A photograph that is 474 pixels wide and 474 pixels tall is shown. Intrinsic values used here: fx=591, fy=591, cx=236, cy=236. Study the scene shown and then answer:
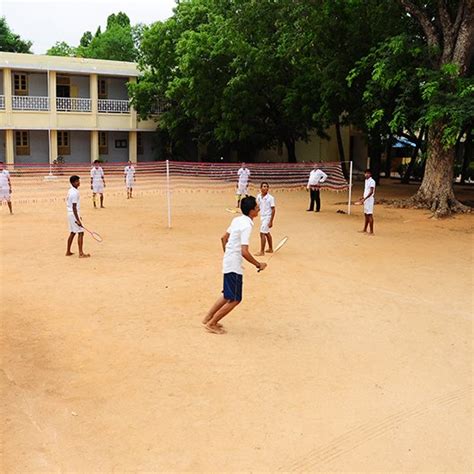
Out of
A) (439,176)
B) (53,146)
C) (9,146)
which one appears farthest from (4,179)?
(53,146)

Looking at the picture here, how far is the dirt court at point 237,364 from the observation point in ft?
14.5

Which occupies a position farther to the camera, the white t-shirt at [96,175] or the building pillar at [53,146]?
the building pillar at [53,146]

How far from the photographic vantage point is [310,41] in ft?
68.9

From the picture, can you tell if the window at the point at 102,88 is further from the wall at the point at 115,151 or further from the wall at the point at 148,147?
the wall at the point at 148,147

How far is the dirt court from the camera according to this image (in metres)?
4.42

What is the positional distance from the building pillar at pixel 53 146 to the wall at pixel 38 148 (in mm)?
681

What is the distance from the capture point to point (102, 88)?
34500 millimetres

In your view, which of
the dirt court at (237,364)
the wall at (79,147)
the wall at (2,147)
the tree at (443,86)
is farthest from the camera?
the wall at (79,147)

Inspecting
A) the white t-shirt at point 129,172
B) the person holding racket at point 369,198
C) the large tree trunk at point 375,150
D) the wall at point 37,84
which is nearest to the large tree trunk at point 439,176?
the person holding racket at point 369,198

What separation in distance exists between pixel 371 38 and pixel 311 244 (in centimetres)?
1182

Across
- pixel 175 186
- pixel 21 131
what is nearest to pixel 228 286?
pixel 175 186

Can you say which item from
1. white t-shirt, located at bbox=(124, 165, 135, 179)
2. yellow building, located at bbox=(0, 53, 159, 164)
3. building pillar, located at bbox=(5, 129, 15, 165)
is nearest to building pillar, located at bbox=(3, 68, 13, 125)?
yellow building, located at bbox=(0, 53, 159, 164)

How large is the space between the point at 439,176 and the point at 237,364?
14.5 m

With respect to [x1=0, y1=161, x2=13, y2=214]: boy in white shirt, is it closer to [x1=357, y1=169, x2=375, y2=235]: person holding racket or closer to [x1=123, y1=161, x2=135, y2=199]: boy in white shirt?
[x1=123, y1=161, x2=135, y2=199]: boy in white shirt
